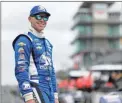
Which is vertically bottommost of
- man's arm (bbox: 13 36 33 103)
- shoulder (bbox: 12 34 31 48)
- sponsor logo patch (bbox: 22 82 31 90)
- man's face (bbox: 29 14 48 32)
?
sponsor logo patch (bbox: 22 82 31 90)

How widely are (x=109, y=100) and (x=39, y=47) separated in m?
2.91

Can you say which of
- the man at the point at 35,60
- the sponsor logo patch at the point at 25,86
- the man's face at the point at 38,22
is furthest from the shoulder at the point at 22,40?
the sponsor logo patch at the point at 25,86

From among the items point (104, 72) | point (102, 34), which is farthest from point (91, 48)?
point (104, 72)

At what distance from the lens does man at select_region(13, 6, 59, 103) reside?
542 centimetres

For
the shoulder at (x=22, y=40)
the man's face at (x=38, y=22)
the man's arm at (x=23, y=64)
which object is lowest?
the man's arm at (x=23, y=64)

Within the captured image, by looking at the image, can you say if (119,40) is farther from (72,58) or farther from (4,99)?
(4,99)

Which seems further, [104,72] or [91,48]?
[91,48]

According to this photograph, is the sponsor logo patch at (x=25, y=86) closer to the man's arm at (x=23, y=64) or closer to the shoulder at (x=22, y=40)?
the man's arm at (x=23, y=64)

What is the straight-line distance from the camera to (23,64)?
5.45 m

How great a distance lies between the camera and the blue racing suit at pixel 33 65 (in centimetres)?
539

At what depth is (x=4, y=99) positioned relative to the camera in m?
11.3

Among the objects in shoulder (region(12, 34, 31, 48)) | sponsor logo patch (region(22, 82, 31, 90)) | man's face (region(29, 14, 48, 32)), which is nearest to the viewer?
sponsor logo patch (region(22, 82, 31, 90))

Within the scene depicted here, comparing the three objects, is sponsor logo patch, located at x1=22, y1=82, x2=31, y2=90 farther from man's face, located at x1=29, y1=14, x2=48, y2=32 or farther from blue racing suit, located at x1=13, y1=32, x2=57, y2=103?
man's face, located at x1=29, y1=14, x2=48, y2=32

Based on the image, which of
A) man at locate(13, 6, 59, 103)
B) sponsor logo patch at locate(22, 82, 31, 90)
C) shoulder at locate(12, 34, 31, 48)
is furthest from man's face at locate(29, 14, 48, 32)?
sponsor logo patch at locate(22, 82, 31, 90)
